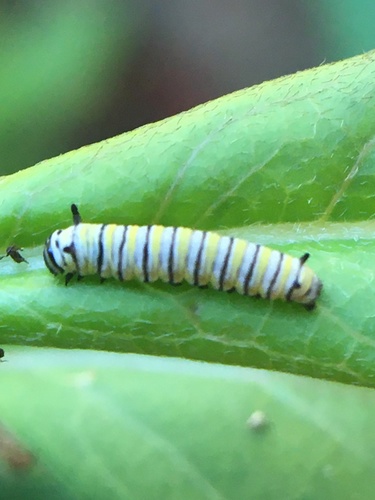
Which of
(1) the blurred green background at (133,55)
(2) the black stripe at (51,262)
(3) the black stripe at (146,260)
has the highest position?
(1) the blurred green background at (133,55)

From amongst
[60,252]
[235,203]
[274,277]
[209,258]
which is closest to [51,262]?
[60,252]

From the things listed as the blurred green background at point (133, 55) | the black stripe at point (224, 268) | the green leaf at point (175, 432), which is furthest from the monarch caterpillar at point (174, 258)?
the blurred green background at point (133, 55)

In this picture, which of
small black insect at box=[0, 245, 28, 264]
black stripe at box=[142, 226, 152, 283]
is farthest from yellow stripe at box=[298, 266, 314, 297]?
small black insect at box=[0, 245, 28, 264]

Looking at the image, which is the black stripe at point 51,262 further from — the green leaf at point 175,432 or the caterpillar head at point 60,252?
Answer: the green leaf at point 175,432

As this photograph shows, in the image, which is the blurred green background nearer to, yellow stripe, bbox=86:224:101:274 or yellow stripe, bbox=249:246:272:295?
yellow stripe, bbox=86:224:101:274

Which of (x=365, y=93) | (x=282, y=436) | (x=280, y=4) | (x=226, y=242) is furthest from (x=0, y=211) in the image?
(x=280, y=4)

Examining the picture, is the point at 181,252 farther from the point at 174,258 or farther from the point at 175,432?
the point at 175,432

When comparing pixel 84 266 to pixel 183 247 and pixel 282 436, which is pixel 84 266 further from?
pixel 282 436
